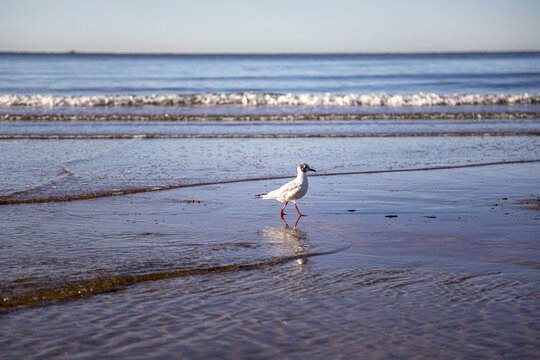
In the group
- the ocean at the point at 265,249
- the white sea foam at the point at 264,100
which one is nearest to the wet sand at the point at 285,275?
the ocean at the point at 265,249

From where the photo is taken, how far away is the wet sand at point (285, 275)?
407 cm

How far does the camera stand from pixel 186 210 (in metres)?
8.51

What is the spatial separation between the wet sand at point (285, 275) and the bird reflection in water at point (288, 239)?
0.03m

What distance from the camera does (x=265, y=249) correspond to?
6520 millimetres

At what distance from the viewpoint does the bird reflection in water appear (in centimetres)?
647

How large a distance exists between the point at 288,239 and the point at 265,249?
23.6 inches

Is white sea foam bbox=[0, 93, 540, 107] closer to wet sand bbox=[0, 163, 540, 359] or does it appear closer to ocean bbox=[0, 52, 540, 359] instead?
ocean bbox=[0, 52, 540, 359]

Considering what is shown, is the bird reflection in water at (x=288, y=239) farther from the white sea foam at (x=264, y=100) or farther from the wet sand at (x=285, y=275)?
the white sea foam at (x=264, y=100)

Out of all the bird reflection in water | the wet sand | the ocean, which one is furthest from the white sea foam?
the bird reflection in water

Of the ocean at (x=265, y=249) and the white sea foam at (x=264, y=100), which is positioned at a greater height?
the white sea foam at (x=264, y=100)

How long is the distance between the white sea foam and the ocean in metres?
13.5

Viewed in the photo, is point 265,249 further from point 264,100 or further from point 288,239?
point 264,100

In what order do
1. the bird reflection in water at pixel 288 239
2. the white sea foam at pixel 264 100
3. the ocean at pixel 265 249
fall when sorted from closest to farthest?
the ocean at pixel 265 249, the bird reflection in water at pixel 288 239, the white sea foam at pixel 264 100

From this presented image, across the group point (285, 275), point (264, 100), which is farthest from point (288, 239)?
point (264, 100)
